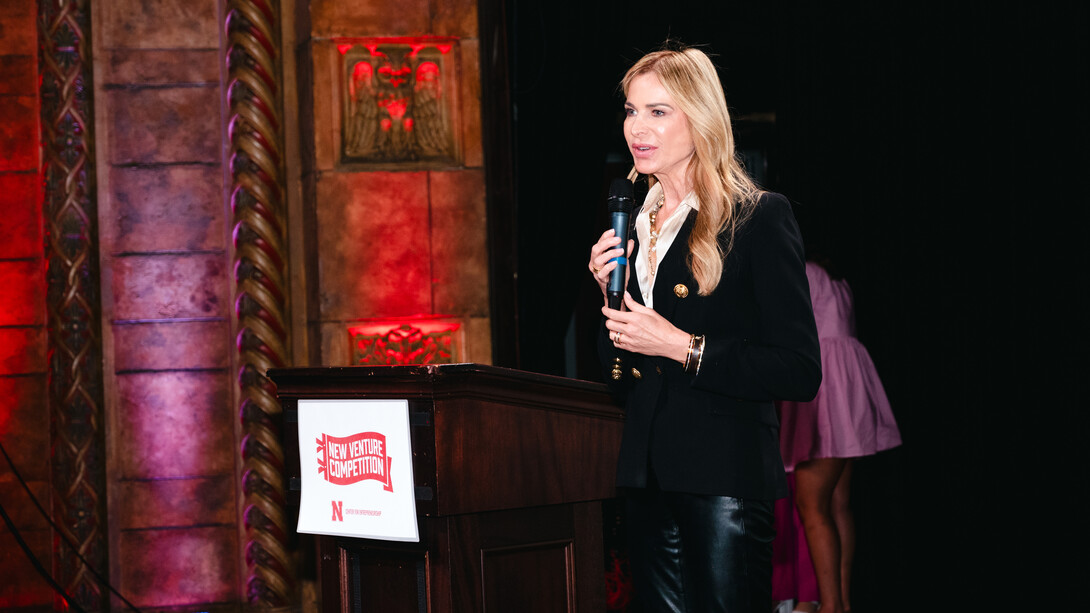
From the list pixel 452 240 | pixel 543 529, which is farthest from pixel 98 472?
pixel 543 529

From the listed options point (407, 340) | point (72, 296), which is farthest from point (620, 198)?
point (72, 296)

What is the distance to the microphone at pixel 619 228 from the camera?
60.8 inches

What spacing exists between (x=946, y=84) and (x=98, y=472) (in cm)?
365

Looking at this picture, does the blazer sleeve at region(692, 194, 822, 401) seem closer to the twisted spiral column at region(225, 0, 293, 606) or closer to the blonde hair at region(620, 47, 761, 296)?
the blonde hair at region(620, 47, 761, 296)

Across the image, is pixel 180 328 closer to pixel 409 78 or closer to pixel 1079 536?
pixel 409 78

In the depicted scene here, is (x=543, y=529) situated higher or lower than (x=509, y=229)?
lower

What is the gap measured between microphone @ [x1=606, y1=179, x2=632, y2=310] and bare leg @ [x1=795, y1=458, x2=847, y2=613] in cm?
227

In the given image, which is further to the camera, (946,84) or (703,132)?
(946,84)

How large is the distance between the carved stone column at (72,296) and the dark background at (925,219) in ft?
5.80

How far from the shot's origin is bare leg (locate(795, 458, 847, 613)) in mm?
3557

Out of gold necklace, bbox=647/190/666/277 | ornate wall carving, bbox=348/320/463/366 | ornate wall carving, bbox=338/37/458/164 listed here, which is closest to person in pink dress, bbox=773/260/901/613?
ornate wall carving, bbox=348/320/463/366

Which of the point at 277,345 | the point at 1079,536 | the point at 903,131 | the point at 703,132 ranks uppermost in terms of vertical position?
the point at 903,131

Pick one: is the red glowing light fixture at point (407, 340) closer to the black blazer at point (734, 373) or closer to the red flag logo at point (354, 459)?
the red flag logo at point (354, 459)

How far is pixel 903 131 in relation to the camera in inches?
151
